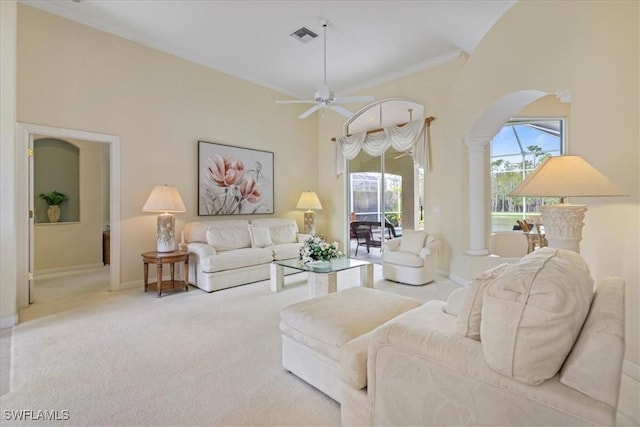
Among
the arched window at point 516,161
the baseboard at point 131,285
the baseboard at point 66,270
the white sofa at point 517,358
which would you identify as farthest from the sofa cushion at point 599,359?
the baseboard at point 66,270

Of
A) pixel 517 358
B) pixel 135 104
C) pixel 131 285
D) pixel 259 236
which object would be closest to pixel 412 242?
pixel 259 236

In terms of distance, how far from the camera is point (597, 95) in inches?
95.7

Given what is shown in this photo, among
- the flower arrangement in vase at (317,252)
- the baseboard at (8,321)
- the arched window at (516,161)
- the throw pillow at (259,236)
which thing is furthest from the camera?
the arched window at (516,161)

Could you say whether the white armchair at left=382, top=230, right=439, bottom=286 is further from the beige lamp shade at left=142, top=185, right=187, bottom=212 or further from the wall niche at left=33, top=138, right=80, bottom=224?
the wall niche at left=33, top=138, right=80, bottom=224

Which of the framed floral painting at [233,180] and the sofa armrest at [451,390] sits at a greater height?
the framed floral painting at [233,180]

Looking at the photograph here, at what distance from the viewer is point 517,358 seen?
101cm

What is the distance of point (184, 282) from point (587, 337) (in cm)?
450

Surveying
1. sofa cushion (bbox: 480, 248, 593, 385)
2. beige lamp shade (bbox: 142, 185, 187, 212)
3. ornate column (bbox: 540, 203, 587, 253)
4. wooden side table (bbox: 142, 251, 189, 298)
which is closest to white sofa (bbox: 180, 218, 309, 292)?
wooden side table (bbox: 142, 251, 189, 298)

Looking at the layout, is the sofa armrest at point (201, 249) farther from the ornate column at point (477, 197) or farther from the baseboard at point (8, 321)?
the ornate column at point (477, 197)

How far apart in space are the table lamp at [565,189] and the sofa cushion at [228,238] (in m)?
3.94

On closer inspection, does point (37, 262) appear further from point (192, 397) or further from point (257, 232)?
point (192, 397)

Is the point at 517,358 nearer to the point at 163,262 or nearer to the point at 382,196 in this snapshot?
the point at 163,262

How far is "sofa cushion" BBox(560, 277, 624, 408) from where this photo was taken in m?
0.93

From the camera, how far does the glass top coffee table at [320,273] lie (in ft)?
11.8
